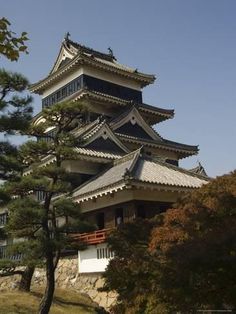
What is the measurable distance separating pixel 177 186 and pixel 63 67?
1620 centimetres

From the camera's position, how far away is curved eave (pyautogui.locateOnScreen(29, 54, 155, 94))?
103 ft

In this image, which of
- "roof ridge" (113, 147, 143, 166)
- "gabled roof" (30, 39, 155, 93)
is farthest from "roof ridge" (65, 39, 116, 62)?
"roof ridge" (113, 147, 143, 166)

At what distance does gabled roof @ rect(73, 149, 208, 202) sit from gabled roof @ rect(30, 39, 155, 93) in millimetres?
10197

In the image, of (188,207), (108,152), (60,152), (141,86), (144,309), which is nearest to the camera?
(144,309)

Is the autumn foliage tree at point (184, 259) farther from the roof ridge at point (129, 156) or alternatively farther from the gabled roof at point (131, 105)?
the gabled roof at point (131, 105)

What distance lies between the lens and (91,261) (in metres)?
20.0

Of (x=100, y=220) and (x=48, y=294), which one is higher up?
(x=100, y=220)

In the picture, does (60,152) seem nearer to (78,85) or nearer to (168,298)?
(168,298)

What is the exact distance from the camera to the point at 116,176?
21.9 meters

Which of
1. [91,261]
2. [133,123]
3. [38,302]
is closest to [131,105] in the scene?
[133,123]

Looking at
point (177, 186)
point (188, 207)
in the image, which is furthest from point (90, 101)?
point (188, 207)

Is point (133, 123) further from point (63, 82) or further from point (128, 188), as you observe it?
point (128, 188)

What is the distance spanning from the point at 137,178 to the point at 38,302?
6.74 m

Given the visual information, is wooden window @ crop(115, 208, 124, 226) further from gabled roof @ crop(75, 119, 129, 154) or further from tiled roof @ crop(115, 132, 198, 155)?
tiled roof @ crop(115, 132, 198, 155)
